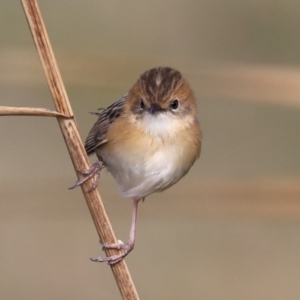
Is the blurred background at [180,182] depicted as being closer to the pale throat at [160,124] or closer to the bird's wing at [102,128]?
the bird's wing at [102,128]

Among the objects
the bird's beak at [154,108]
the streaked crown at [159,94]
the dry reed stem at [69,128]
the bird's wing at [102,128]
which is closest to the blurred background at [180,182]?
the bird's wing at [102,128]

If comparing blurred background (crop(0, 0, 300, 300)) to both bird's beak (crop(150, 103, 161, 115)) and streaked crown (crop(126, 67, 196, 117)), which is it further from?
bird's beak (crop(150, 103, 161, 115))

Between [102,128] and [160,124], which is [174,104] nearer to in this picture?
[160,124]

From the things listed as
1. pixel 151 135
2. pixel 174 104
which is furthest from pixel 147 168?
pixel 174 104

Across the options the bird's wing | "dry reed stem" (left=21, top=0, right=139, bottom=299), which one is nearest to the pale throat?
the bird's wing

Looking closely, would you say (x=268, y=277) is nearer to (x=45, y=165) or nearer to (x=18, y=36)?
(x=45, y=165)

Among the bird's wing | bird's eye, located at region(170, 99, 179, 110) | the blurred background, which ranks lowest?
the blurred background

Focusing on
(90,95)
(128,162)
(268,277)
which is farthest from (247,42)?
(128,162)
